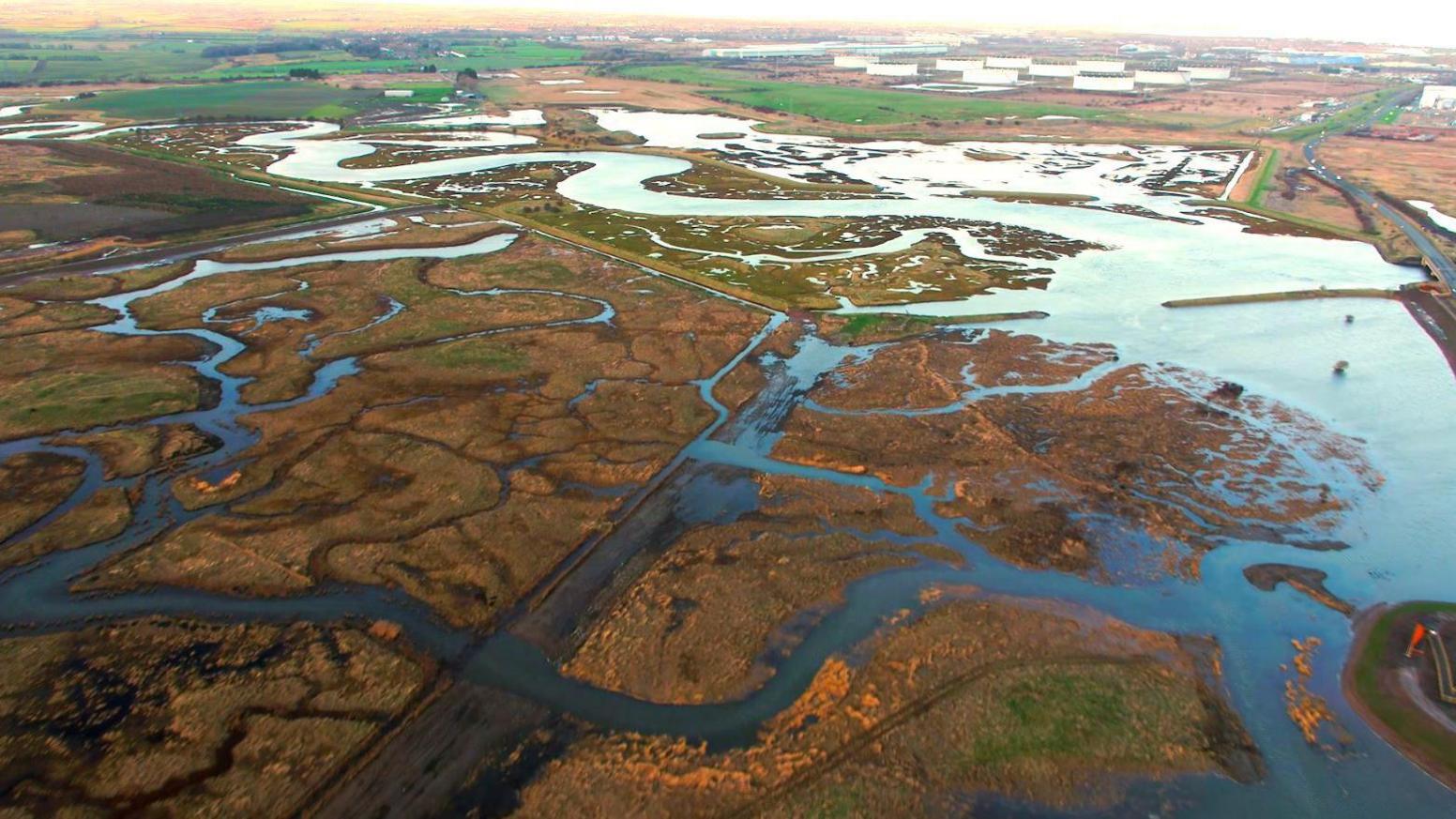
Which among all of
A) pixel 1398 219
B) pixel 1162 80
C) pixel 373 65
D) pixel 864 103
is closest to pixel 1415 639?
pixel 1398 219

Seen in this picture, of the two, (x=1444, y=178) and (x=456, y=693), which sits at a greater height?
(x=1444, y=178)

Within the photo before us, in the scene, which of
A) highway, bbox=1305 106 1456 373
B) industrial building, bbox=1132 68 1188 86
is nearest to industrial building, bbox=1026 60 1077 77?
industrial building, bbox=1132 68 1188 86

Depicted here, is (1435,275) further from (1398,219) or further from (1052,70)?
(1052,70)

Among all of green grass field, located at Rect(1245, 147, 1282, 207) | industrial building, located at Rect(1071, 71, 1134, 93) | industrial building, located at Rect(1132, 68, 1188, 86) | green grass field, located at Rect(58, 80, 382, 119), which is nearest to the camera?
green grass field, located at Rect(1245, 147, 1282, 207)

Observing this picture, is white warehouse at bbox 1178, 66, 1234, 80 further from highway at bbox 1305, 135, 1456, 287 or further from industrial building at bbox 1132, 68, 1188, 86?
highway at bbox 1305, 135, 1456, 287

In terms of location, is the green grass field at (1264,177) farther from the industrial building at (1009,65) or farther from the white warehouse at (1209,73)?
the industrial building at (1009,65)

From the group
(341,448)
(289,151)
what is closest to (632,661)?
(341,448)

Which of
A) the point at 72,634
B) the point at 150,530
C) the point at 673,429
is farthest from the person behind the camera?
the point at 673,429

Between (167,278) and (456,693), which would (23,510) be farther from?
(167,278)
